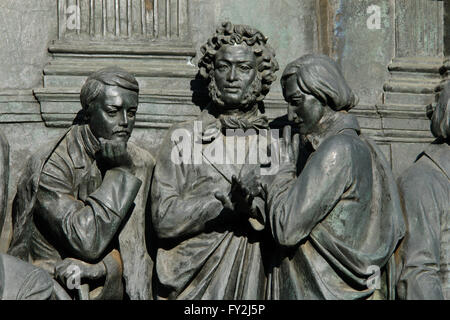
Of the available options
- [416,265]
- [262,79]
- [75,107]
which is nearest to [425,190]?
[416,265]

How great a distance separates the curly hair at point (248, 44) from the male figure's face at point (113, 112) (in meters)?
0.77

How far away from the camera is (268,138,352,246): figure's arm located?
13.3m

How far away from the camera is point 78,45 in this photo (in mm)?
14789

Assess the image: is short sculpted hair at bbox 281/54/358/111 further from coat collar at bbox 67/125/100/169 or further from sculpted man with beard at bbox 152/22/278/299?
coat collar at bbox 67/125/100/169

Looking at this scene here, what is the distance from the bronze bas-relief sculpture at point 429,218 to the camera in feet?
44.9

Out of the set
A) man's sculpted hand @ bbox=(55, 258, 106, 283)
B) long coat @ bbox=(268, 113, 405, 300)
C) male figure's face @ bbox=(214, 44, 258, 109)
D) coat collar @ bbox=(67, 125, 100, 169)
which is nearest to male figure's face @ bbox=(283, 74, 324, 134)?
long coat @ bbox=(268, 113, 405, 300)

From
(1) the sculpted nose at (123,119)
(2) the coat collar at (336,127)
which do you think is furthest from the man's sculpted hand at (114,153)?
(2) the coat collar at (336,127)

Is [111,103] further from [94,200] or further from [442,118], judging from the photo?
[442,118]

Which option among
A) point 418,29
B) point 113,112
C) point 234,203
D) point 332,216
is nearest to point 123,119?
point 113,112

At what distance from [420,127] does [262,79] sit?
154 centimetres

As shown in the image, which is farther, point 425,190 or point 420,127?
point 420,127

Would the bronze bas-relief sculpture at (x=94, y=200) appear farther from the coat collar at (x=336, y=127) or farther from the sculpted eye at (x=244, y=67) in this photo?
the coat collar at (x=336, y=127)

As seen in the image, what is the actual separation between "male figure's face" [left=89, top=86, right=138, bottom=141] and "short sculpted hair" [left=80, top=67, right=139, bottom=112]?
0.03 m

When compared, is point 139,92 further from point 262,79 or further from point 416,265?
point 416,265
